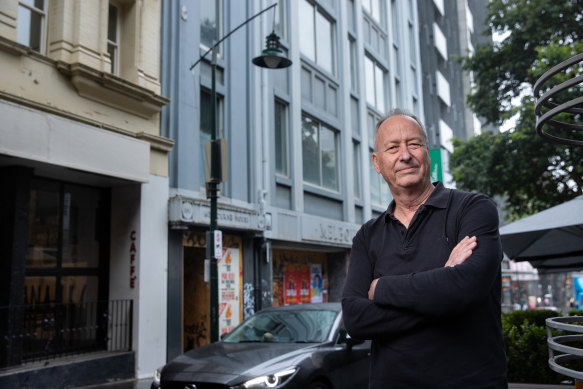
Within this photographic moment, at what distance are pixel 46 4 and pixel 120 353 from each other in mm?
7149

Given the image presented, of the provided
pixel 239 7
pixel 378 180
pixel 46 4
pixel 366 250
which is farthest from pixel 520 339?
pixel 378 180

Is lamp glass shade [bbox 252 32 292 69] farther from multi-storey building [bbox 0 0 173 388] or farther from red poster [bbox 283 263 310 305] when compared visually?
red poster [bbox 283 263 310 305]

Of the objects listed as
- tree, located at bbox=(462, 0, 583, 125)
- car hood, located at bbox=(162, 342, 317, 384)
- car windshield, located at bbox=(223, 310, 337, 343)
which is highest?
tree, located at bbox=(462, 0, 583, 125)

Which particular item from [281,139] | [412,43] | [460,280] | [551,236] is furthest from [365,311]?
[412,43]

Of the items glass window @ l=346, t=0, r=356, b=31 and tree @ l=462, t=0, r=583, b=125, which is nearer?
tree @ l=462, t=0, r=583, b=125

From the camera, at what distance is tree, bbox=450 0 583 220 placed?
1914 cm

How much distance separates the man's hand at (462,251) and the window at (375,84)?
23.7m

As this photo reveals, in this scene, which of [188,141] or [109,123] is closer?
[109,123]

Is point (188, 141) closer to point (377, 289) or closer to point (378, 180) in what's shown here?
point (377, 289)

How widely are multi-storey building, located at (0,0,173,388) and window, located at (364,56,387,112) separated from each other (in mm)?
14031

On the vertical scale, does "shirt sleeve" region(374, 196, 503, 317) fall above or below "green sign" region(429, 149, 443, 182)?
below

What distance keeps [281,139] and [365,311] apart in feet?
53.5

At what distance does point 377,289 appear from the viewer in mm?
2209

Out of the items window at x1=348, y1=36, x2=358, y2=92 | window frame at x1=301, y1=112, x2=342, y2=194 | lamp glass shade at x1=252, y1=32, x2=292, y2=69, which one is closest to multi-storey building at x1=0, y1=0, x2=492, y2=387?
window frame at x1=301, y1=112, x2=342, y2=194
